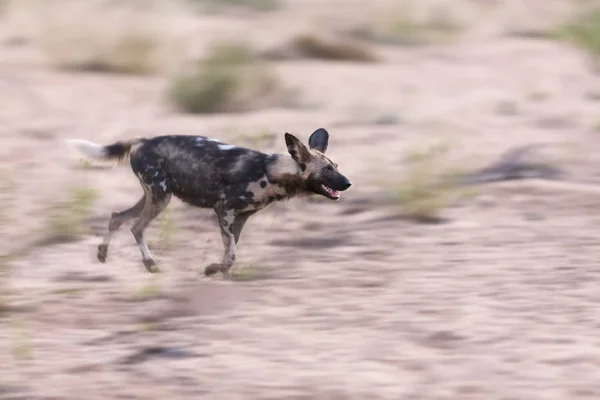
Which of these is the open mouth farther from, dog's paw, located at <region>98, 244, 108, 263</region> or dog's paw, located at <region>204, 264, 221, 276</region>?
dog's paw, located at <region>98, 244, 108, 263</region>

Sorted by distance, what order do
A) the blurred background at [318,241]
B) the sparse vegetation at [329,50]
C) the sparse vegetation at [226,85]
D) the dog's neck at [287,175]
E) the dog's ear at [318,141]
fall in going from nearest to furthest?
the blurred background at [318,241] < the dog's neck at [287,175] < the dog's ear at [318,141] < the sparse vegetation at [226,85] < the sparse vegetation at [329,50]

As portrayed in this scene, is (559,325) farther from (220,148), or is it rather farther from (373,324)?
(220,148)

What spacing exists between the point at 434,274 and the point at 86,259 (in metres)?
2.16

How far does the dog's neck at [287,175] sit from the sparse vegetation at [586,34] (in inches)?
375

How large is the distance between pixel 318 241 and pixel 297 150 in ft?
5.11

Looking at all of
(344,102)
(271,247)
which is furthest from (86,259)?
(344,102)

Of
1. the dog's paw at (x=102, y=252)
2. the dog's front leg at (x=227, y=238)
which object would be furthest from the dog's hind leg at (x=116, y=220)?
the dog's front leg at (x=227, y=238)

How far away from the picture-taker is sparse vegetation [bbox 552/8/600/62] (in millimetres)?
15438

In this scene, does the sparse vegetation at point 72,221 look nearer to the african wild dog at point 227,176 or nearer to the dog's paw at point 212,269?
the african wild dog at point 227,176

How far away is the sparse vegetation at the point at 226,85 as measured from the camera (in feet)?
44.2

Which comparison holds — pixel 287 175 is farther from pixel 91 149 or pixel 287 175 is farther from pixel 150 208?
pixel 91 149

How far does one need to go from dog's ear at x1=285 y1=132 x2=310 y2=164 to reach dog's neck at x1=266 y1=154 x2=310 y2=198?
7 centimetres

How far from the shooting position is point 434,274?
718 centimetres

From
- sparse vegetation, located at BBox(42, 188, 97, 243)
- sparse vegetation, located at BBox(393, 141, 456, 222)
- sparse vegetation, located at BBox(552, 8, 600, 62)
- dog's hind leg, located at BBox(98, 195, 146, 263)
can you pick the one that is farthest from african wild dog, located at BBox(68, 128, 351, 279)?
sparse vegetation, located at BBox(552, 8, 600, 62)
